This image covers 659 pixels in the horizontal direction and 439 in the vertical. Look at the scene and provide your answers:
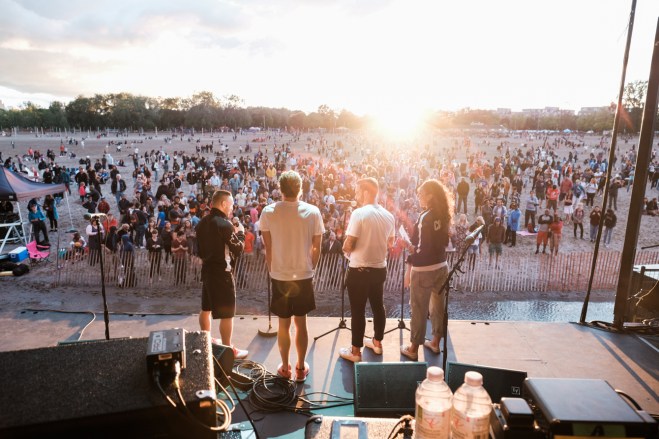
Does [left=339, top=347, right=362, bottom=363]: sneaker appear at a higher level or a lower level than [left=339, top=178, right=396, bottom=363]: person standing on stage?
lower

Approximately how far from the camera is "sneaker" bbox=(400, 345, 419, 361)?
14.9 ft

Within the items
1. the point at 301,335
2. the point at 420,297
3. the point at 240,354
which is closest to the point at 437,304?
the point at 420,297

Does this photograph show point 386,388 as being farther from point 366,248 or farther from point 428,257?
point 428,257

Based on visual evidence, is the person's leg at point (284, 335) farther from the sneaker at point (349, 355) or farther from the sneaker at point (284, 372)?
the sneaker at point (349, 355)

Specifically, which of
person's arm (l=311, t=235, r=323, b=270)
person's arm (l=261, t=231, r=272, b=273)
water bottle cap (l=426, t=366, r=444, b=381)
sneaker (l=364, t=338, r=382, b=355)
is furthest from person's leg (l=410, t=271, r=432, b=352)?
water bottle cap (l=426, t=366, r=444, b=381)

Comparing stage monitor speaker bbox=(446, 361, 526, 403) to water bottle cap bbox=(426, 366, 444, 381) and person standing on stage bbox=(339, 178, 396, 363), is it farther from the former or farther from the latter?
water bottle cap bbox=(426, 366, 444, 381)

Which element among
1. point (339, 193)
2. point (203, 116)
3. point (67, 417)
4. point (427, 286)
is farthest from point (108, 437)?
point (203, 116)

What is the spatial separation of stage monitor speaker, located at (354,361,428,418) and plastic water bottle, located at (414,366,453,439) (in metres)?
1.97

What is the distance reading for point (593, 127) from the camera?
102 m

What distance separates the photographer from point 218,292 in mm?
4223

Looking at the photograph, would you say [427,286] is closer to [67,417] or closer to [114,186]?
[67,417]

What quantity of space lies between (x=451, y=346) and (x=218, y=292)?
279 centimetres

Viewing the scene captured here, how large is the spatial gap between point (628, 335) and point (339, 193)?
11.4 m

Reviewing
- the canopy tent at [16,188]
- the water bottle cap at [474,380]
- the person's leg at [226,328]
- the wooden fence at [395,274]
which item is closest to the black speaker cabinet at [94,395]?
the water bottle cap at [474,380]
